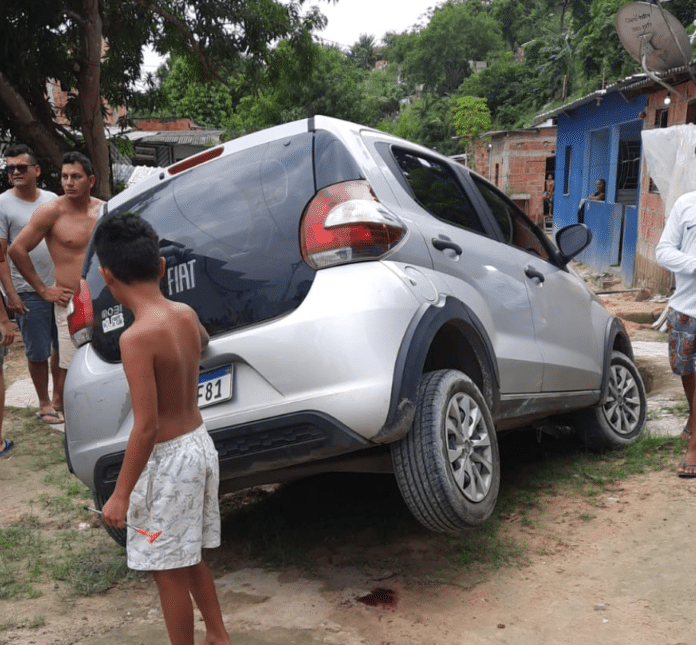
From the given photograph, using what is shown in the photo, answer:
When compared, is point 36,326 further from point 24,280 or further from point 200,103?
point 200,103

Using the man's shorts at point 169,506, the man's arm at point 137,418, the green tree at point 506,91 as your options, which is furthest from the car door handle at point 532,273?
the green tree at point 506,91

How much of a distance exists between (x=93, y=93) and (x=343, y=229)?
30.1 feet

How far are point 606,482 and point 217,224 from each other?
2536 millimetres

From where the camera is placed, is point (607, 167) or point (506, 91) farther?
point (506, 91)

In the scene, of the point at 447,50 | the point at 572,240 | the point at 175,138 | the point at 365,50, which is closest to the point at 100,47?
the point at 572,240

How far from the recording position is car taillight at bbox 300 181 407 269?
2904 millimetres

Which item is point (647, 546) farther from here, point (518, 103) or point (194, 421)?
point (518, 103)

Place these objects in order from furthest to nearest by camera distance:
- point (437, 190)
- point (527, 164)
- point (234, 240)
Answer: point (527, 164), point (437, 190), point (234, 240)

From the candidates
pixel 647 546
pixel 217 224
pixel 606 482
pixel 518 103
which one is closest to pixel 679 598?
pixel 647 546

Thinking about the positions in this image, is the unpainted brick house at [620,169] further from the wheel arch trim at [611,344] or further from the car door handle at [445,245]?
the car door handle at [445,245]

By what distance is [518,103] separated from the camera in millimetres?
54500

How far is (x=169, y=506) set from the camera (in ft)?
7.91

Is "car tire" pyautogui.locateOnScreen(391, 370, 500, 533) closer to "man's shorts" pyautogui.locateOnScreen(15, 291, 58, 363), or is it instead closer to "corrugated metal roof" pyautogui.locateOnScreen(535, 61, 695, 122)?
"man's shorts" pyautogui.locateOnScreen(15, 291, 58, 363)

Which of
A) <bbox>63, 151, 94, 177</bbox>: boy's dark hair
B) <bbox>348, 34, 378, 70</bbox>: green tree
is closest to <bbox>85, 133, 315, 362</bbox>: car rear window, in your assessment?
<bbox>63, 151, 94, 177</bbox>: boy's dark hair
